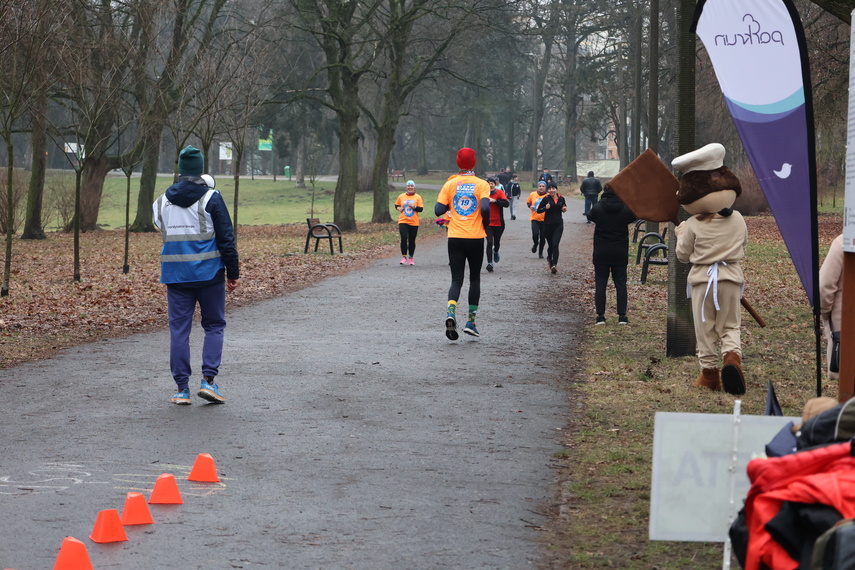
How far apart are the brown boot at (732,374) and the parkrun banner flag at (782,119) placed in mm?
2610

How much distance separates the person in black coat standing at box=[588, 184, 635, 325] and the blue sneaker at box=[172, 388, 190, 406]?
6.56 meters

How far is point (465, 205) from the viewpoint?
12539 millimetres

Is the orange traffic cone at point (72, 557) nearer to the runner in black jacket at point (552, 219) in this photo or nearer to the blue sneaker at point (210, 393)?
the blue sneaker at point (210, 393)

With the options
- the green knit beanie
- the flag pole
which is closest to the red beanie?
the green knit beanie

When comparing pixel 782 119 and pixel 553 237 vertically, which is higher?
pixel 782 119

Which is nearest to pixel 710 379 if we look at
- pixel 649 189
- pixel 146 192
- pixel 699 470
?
pixel 649 189

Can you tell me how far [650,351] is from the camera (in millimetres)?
11898

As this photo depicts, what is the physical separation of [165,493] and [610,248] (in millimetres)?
9203

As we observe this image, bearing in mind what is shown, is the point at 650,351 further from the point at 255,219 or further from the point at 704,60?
the point at 255,219

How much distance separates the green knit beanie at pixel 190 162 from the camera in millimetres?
8703

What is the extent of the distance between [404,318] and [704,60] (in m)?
27.6

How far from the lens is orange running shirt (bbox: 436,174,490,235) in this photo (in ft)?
41.1

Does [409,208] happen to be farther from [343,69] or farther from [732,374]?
[343,69]

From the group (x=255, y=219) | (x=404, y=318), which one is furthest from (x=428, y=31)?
(x=404, y=318)
